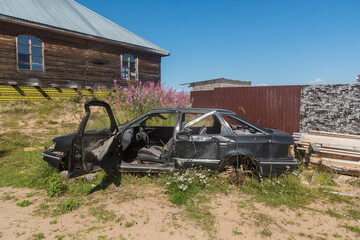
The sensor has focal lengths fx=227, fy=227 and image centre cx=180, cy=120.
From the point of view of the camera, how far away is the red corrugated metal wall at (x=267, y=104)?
9625 millimetres

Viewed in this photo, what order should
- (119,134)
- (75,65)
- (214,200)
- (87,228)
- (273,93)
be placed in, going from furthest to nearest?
(75,65)
(273,93)
(119,134)
(214,200)
(87,228)

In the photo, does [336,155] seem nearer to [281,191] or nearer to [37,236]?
[281,191]

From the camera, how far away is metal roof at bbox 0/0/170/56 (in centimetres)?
1252

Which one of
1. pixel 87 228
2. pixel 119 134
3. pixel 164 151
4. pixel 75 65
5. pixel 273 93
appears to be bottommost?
pixel 87 228

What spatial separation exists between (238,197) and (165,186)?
4.44ft

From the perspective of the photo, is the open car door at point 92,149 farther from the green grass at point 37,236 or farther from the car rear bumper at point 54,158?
the green grass at point 37,236

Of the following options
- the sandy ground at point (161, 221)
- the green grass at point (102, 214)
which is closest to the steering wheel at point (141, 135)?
the sandy ground at point (161, 221)

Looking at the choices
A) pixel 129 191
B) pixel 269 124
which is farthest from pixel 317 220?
pixel 269 124

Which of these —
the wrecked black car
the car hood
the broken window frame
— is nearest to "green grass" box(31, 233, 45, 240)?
the wrecked black car

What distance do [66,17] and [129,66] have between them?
5213 mm

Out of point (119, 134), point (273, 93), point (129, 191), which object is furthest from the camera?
point (273, 93)

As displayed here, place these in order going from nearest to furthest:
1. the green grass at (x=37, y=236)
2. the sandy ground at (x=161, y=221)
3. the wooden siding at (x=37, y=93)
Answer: the green grass at (x=37, y=236) → the sandy ground at (x=161, y=221) → the wooden siding at (x=37, y=93)

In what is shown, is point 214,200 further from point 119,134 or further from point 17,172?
point 17,172

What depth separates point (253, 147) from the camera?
4.33m
